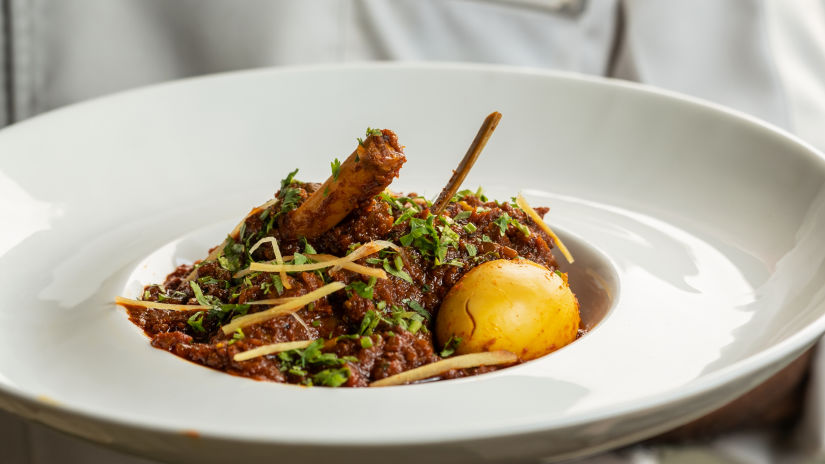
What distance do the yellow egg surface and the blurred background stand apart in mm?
1795

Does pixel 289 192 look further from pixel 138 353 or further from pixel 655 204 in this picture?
pixel 655 204

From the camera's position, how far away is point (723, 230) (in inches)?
80.4

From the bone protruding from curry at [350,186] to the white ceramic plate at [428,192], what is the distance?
40 cm

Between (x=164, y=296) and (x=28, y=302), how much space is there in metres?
0.27

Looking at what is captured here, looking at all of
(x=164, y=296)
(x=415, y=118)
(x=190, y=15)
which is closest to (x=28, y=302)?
(x=164, y=296)

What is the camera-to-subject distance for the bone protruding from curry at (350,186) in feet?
5.35

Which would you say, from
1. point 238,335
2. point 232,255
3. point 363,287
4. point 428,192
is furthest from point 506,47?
point 238,335

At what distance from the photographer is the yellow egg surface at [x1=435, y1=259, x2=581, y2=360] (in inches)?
63.6

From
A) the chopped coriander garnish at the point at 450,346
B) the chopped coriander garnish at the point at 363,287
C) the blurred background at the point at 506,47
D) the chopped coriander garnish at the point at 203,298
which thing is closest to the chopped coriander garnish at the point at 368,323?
the chopped coriander garnish at the point at 363,287

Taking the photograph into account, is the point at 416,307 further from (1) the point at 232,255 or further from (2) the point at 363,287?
(1) the point at 232,255

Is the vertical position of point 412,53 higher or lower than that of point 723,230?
higher

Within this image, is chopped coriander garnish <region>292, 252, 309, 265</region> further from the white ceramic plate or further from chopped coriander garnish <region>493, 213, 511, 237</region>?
chopped coriander garnish <region>493, 213, 511, 237</region>

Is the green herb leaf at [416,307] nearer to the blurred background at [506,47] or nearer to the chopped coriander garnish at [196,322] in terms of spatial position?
the chopped coriander garnish at [196,322]

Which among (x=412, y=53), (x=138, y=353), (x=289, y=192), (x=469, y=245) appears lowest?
(x=138, y=353)
